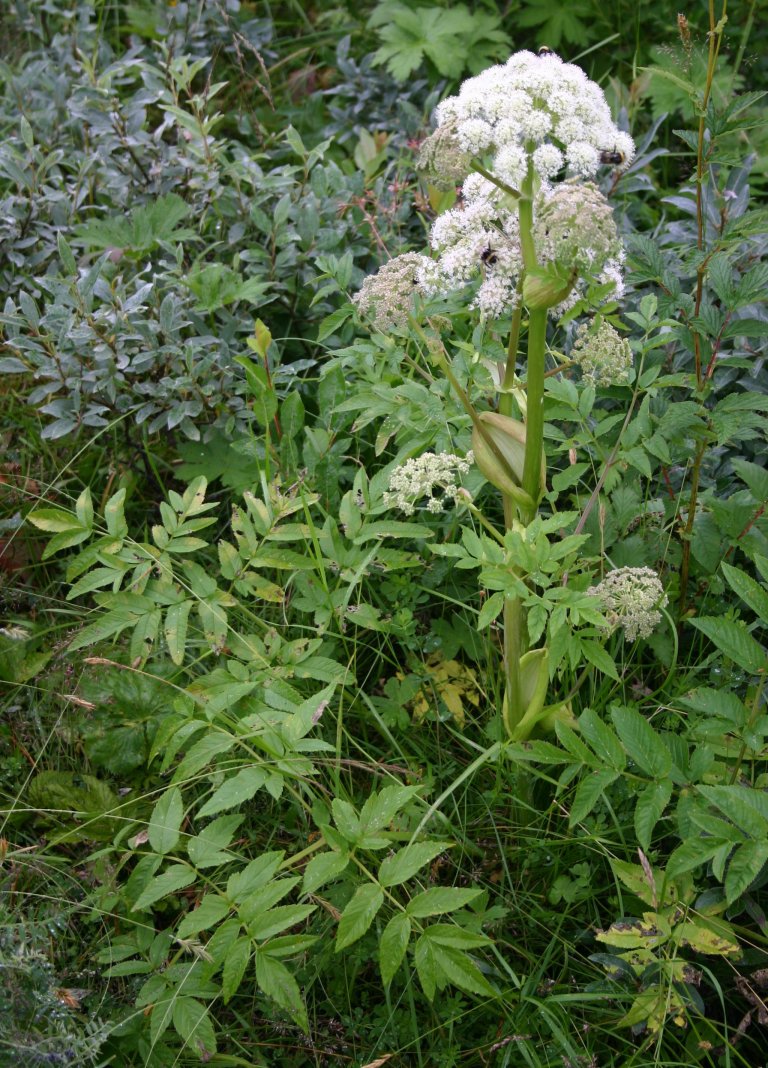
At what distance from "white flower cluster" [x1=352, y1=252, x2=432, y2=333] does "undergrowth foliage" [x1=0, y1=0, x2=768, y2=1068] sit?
0.6 inches

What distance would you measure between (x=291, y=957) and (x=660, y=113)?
9.99 ft

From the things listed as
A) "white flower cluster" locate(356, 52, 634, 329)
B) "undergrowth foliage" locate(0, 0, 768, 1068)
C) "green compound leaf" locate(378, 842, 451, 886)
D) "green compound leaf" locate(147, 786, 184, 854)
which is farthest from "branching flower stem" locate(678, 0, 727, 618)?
"green compound leaf" locate(147, 786, 184, 854)

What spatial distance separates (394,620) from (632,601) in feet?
2.27

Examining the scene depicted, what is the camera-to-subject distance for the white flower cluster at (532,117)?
149 cm

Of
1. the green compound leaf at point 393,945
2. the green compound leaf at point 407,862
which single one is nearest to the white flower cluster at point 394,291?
Answer: the green compound leaf at point 407,862

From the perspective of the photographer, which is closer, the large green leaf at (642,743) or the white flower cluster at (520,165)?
the white flower cluster at (520,165)

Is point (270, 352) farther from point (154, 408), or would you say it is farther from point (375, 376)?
point (375, 376)

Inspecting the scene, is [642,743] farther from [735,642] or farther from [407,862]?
[407,862]

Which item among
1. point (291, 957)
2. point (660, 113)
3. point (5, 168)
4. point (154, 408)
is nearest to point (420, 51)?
point (660, 113)

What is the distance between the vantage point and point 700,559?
2178mm

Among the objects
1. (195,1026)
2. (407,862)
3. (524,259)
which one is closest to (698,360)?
(524,259)

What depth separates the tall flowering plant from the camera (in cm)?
150

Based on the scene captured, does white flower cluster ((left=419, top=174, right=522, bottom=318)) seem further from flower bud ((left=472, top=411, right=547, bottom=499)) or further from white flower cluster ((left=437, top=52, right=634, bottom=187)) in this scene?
flower bud ((left=472, top=411, right=547, bottom=499))

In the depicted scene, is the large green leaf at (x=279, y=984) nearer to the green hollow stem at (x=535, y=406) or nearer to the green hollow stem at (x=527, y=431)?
the green hollow stem at (x=527, y=431)
